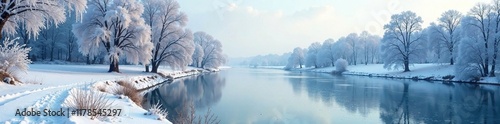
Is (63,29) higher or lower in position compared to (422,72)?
higher

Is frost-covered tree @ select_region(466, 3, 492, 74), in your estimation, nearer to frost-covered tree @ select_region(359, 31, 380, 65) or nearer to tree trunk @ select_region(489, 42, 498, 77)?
tree trunk @ select_region(489, 42, 498, 77)

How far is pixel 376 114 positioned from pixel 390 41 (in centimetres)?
4260

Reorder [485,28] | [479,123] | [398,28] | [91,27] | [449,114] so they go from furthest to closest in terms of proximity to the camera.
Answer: [398,28] < [485,28] < [91,27] < [449,114] < [479,123]

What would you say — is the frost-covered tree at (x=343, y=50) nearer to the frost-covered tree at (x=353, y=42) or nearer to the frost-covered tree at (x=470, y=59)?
the frost-covered tree at (x=353, y=42)

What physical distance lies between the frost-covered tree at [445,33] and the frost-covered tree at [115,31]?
43.6 meters

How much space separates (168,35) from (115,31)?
Answer: 24.4 feet

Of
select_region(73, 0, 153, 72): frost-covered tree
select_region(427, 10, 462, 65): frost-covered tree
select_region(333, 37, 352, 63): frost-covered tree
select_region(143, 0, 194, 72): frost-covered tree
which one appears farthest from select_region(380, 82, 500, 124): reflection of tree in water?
select_region(333, 37, 352, 63): frost-covered tree

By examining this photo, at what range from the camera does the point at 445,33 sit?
53781 millimetres

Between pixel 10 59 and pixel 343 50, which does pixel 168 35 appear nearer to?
pixel 10 59

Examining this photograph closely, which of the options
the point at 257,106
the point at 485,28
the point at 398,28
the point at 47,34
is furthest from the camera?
the point at 47,34

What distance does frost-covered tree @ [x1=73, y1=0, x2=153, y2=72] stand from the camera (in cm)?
2884

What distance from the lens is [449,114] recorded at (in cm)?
1471

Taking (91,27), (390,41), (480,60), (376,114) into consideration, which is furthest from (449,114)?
(390,41)

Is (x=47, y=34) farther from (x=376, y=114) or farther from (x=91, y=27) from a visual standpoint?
(x=376, y=114)
